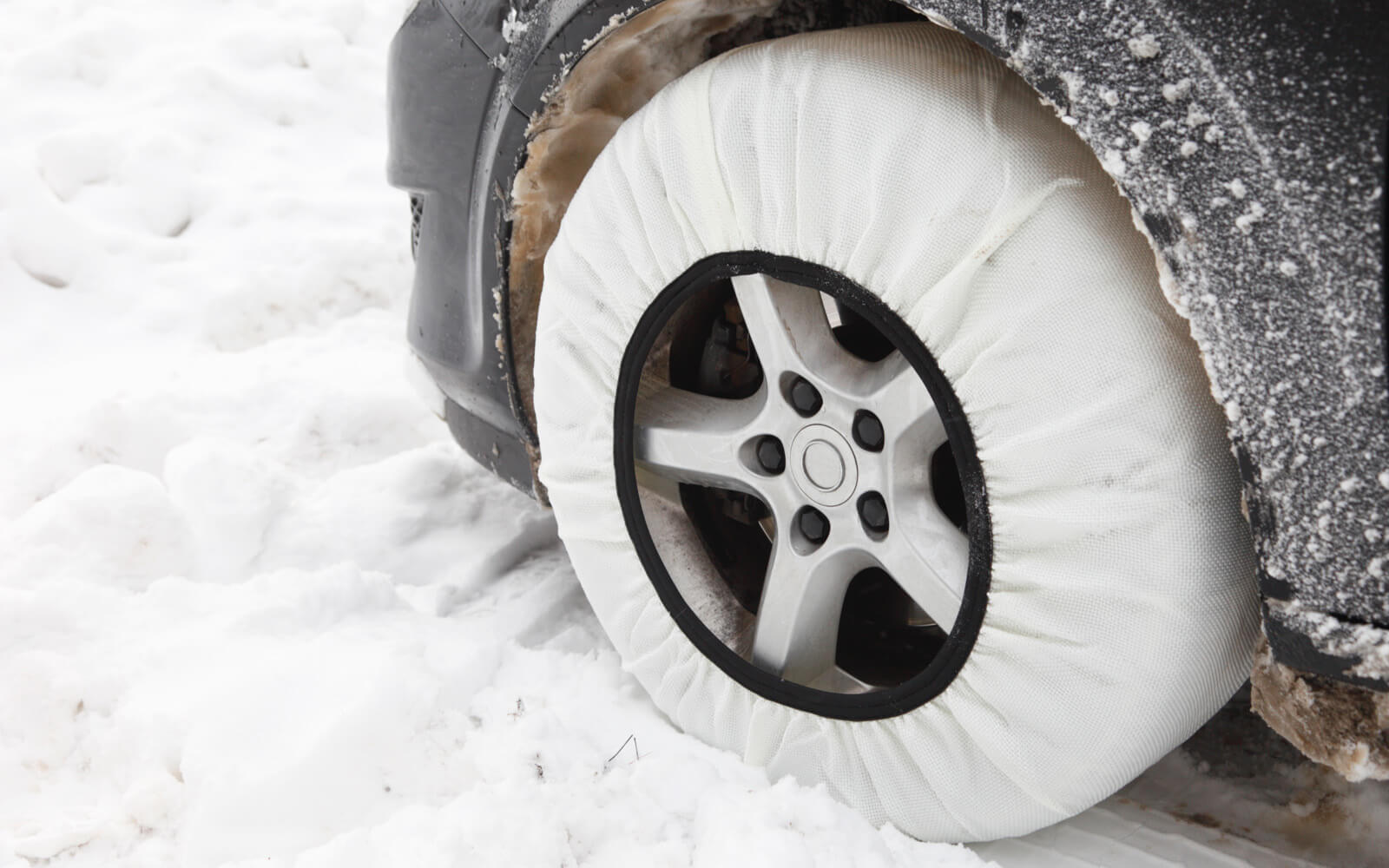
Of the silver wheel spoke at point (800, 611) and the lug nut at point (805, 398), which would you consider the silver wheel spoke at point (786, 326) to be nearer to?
the lug nut at point (805, 398)

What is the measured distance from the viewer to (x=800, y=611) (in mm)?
1289

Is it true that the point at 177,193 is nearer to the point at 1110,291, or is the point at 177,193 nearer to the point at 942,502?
the point at 942,502

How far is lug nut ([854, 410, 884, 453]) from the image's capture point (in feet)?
3.83

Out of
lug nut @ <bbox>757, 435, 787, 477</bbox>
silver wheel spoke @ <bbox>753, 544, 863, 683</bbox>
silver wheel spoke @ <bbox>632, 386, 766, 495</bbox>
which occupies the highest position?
lug nut @ <bbox>757, 435, 787, 477</bbox>

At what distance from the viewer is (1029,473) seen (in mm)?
1008

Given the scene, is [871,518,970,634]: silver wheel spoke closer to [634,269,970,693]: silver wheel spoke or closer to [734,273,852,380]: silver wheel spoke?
[634,269,970,693]: silver wheel spoke

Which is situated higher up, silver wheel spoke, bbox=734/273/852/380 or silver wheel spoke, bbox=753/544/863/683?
silver wheel spoke, bbox=734/273/852/380

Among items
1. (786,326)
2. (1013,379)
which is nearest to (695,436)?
(786,326)

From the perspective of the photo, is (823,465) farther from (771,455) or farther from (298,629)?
(298,629)

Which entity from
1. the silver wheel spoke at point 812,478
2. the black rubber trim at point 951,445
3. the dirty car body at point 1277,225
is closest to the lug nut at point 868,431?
the silver wheel spoke at point 812,478

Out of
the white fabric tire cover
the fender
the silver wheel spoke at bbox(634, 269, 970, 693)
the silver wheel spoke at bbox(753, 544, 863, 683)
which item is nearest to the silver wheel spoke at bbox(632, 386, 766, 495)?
the silver wheel spoke at bbox(634, 269, 970, 693)

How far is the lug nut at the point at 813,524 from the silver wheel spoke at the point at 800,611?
0.02 m

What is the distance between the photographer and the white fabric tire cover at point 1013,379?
95 centimetres

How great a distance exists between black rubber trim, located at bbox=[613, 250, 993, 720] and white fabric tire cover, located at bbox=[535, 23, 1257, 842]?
2 centimetres
